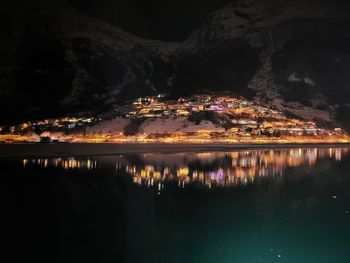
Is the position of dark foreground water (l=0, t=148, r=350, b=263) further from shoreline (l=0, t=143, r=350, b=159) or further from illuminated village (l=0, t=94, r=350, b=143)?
illuminated village (l=0, t=94, r=350, b=143)

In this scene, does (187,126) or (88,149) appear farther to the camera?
(187,126)

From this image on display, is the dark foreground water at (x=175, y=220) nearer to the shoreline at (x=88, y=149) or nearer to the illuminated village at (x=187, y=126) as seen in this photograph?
the shoreline at (x=88, y=149)

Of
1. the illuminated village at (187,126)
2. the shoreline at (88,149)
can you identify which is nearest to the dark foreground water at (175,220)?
the shoreline at (88,149)

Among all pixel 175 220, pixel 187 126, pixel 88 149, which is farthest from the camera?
pixel 187 126

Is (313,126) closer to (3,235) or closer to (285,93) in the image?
(285,93)

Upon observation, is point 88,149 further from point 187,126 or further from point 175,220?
point 175,220

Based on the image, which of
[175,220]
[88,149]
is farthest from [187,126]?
[175,220]
